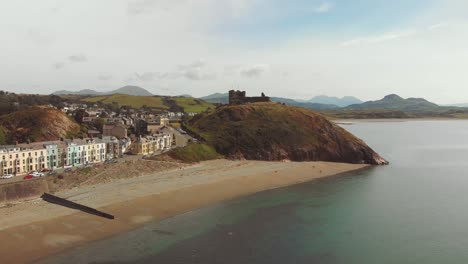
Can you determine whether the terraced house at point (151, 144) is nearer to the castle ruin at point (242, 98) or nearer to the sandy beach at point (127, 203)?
the sandy beach at point (127, 203)

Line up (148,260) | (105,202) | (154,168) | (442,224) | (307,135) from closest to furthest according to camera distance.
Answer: (148,260) < (442,224) < (105,202) < (154,168) < (307,135)

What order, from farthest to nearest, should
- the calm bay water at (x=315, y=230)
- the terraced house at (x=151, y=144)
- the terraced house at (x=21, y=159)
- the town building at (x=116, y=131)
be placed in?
the town building at (x=116, y=131)
the terraced house at (x=151, y=144)
the terraced house at (x=21, y=159)
the calm bay water at (x=315, y=230)

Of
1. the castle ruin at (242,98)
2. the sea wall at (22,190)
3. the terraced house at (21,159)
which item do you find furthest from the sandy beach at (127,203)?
the castle ruin at (242,98)

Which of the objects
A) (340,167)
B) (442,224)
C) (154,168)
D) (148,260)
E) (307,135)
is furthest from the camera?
(307,135)

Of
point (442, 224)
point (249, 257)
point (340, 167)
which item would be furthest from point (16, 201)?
point (340, 167)

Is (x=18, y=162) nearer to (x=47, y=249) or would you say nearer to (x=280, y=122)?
(x=47, y=249)

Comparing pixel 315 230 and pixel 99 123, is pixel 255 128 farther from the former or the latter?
pixel 315 230

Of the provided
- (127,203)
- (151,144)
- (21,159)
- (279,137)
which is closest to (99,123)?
(151,144)
